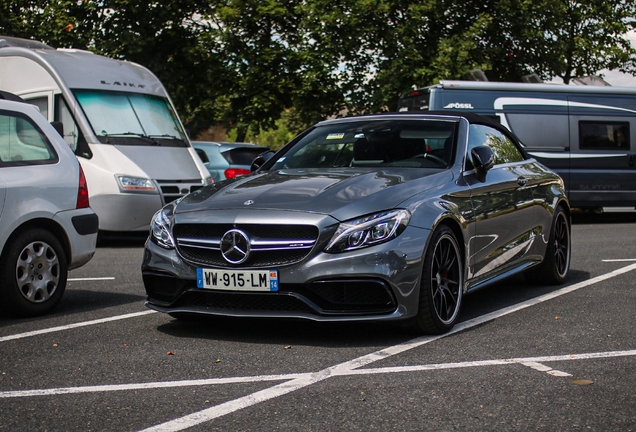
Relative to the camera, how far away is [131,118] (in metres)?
14.1

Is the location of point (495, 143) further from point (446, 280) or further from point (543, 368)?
point (543, 368)

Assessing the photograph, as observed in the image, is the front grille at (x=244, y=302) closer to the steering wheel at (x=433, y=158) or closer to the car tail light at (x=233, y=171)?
the steering wheel at (x=433, y=158)

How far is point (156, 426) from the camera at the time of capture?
407cm

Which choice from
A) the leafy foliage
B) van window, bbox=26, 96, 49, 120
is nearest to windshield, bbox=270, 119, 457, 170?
van window, bbox=26, 96, 49, 120

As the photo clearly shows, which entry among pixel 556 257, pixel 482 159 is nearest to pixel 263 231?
pixel 482 159

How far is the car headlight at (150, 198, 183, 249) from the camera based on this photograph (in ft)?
20.2

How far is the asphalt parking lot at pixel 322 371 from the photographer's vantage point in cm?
419

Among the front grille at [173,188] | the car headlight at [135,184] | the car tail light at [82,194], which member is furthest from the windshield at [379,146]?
the front grille at [173,188]

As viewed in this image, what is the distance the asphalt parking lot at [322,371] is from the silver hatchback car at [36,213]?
9.3 inches

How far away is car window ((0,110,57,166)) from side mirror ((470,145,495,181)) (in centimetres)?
316

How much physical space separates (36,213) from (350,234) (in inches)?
106

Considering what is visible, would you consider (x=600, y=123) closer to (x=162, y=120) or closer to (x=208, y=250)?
(x=162, y=120)

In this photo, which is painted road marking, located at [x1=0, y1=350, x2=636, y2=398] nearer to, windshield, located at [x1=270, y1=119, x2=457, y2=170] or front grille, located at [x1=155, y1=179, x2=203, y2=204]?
windshield, located at [x1=270, y1=119, x2=457, y2=170]

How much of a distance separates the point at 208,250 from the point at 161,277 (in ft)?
1.45
